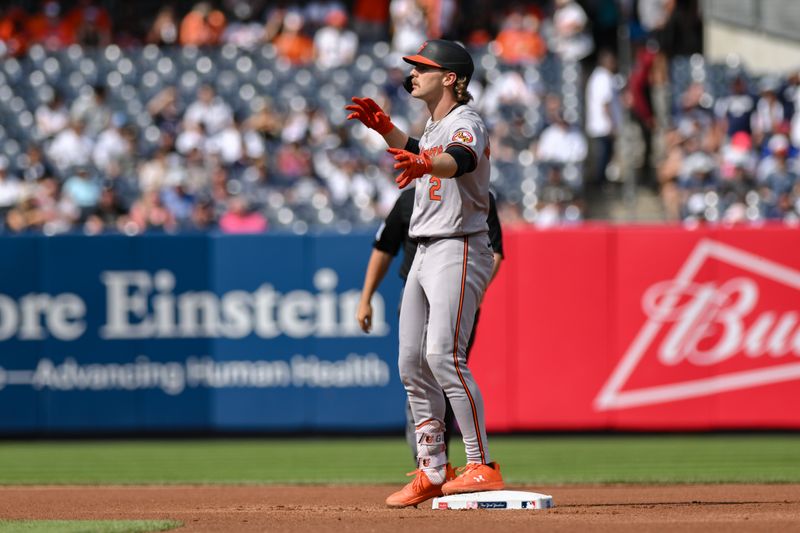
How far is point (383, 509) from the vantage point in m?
6.27

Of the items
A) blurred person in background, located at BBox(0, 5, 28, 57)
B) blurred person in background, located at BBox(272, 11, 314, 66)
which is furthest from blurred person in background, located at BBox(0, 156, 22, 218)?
blurred person in background, located at BBox(272, 11, 314, 66)

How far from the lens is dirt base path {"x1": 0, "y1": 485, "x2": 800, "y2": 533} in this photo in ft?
17.7

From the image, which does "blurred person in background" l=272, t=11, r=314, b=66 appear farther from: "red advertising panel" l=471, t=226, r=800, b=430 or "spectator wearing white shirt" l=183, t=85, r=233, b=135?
"red advertising panel" l=471, t=226, r=800, b=430

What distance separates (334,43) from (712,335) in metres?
7.04

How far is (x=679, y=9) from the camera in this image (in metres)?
18.0

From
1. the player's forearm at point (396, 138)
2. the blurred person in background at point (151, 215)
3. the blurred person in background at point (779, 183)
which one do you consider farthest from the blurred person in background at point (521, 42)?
the player's forearm at point (396, 138)

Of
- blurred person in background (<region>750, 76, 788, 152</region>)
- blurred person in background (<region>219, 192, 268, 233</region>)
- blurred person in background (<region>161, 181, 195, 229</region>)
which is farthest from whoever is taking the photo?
blurred person in background (<region>750, 76, 788, 152</region>)

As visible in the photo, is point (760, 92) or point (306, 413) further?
point (760, 92)

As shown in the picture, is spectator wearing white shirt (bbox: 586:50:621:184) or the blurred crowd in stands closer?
the blurred crowd in stands

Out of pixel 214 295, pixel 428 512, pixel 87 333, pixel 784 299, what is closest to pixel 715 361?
pixel 784 299

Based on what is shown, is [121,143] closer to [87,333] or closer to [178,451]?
[87,333]

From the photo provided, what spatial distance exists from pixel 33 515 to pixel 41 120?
10.2m

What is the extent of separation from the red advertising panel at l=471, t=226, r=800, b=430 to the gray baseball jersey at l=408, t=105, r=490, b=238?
6219mm

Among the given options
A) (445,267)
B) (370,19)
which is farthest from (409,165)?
(370,19)
